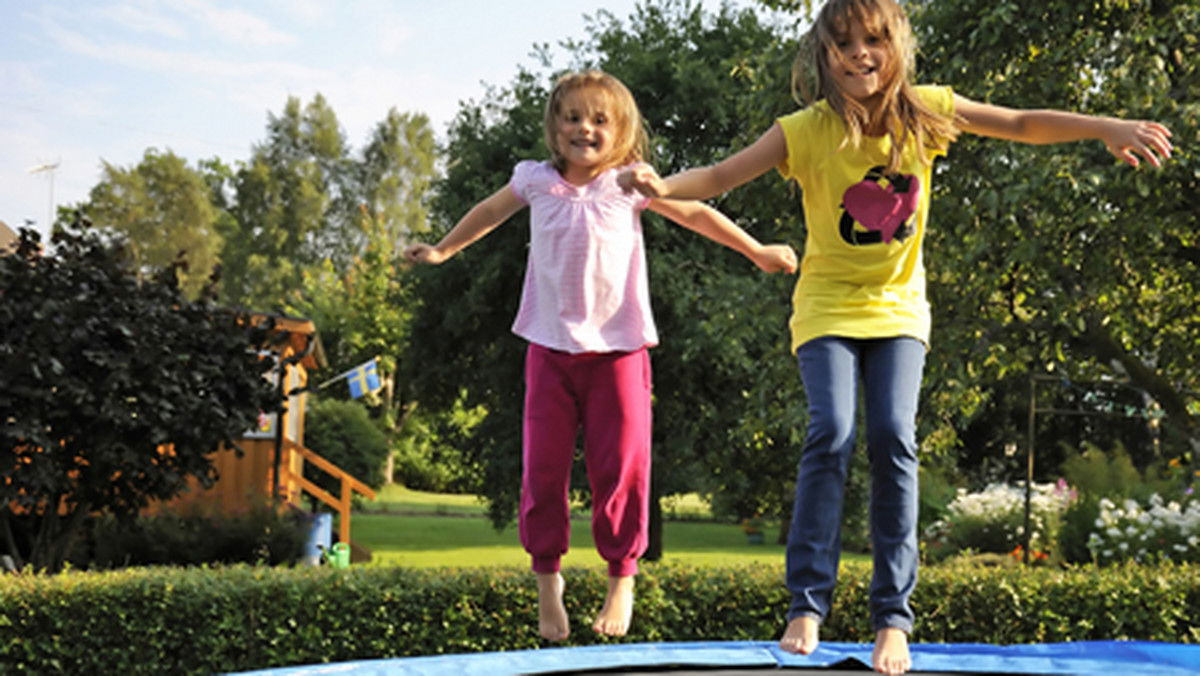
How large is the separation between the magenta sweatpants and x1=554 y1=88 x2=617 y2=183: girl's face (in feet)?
1.77

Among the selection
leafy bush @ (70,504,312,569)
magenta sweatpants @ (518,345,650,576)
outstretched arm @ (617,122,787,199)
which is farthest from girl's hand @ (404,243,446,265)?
leafy bush @ (70,504,312,569)

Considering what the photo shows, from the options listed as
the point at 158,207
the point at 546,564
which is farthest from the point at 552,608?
the point at 158,207

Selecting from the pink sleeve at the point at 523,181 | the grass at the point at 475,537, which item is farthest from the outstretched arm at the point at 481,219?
the grass at the point at 475,537

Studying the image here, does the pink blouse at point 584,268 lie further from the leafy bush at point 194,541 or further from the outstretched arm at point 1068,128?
the leafy bush at point 194,541

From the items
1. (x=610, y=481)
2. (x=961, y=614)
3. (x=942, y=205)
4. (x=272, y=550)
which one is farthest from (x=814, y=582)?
(x=272, y=550)

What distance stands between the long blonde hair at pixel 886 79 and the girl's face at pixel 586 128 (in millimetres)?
545

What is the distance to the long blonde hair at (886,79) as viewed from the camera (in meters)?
2.63

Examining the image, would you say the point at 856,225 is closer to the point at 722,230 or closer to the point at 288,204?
the point at 722,230

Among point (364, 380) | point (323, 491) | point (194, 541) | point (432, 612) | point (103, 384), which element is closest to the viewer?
point (432, 612)

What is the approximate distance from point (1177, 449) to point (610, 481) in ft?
38.9

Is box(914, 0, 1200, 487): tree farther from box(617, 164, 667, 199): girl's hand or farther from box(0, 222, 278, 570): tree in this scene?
box(0, 222, 278, 570): tree

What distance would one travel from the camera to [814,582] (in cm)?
258

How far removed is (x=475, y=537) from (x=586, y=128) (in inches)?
678

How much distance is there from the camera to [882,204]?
271 cm
